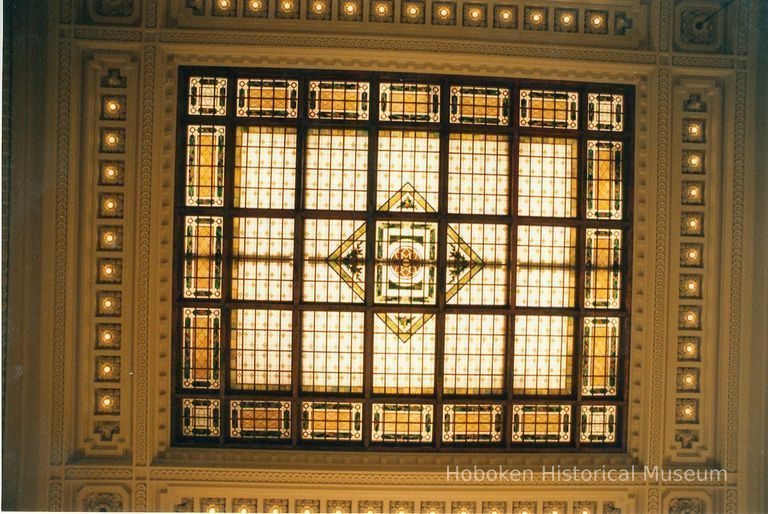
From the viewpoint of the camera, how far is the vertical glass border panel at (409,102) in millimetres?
8766

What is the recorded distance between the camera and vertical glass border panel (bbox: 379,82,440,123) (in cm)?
877

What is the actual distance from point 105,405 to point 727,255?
847 centimetres

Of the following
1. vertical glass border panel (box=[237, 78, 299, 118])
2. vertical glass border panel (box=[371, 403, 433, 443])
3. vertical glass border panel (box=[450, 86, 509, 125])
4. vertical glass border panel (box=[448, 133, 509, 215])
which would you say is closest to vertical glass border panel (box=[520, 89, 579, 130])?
vertical glass border panel (box=[450, 86, 509, 125])

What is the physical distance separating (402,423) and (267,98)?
4.78 meters

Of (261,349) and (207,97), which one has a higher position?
(207,97)

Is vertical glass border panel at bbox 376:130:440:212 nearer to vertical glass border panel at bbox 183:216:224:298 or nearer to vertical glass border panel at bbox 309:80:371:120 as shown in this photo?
vertical glass border panel at bbox 309:80:371:120

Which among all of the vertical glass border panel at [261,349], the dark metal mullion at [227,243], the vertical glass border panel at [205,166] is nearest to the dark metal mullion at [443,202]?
the vertical glass border panel at [261,349]

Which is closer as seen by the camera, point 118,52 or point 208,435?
point 118,52

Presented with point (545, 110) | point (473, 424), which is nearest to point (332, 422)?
point (473, 424)

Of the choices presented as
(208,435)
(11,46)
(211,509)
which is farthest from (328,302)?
(11,46)

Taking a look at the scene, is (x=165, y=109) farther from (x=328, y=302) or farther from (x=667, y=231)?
(x=667, y=231)

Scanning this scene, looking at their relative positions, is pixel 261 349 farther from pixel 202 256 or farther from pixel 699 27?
pixel 699 27

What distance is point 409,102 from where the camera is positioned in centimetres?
880

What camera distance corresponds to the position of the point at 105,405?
8.59 meters
